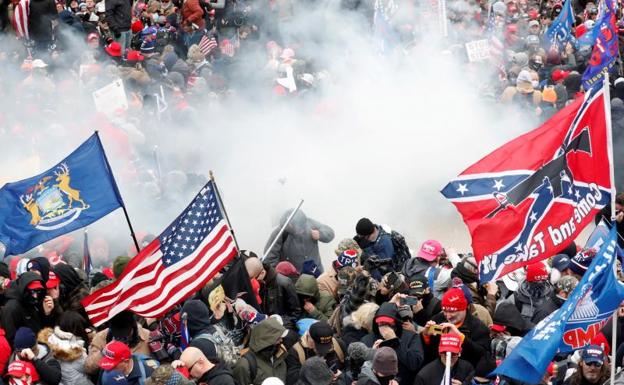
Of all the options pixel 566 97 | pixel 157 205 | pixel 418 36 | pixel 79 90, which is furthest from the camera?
pixel 418 36

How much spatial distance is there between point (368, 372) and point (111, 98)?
8.74 meters

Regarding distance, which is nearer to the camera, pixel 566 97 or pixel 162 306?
pixel 162 306

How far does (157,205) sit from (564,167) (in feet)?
21.4

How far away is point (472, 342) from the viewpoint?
8.35 meters

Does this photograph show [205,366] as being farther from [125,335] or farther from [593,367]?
[593,367]

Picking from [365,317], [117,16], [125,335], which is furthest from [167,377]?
[117,16]

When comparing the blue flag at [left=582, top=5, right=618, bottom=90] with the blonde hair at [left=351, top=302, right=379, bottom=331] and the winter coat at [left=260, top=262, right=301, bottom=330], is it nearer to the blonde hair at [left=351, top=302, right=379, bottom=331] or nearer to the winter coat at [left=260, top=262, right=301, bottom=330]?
the winter coat at [left=260, top=262, right=301, bottom=330]

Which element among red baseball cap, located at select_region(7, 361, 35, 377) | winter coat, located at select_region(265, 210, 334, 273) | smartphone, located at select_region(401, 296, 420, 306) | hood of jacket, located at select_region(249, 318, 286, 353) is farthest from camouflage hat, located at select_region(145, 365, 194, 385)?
winter coat, located at select_region(265, 210, 334, 273)

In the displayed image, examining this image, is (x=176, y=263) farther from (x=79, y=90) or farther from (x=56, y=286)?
(x=79, y=90)

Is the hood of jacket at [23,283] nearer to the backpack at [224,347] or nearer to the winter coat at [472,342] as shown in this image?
the backpack at [224,347]

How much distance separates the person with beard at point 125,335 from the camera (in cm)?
878

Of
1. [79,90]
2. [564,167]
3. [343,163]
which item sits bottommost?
[343,163]

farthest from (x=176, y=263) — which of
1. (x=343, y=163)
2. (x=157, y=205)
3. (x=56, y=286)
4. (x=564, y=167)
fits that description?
(x=343, y=163)

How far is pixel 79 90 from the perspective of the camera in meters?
16.9
